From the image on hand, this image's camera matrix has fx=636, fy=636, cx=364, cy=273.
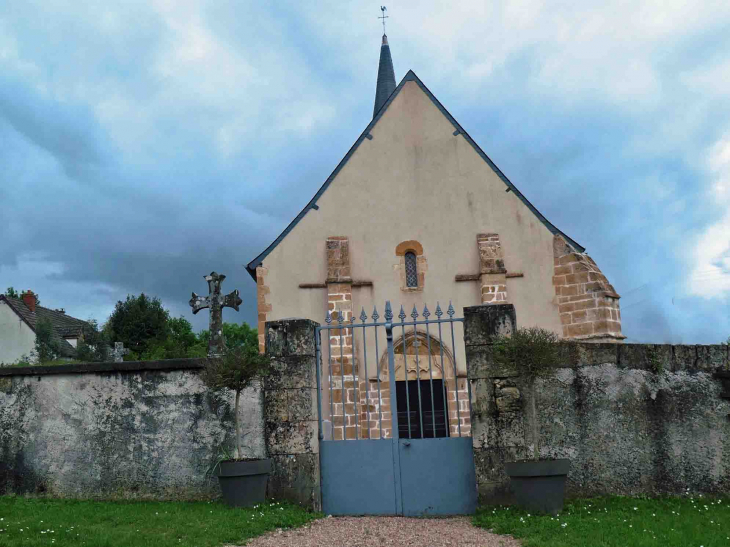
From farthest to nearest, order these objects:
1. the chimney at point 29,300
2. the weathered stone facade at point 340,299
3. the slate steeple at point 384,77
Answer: the chimney at point 29,300 → the slate steeple at point 384,77 → the weathered stone facade at point 340,299

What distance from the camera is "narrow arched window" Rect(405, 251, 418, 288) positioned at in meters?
12.9

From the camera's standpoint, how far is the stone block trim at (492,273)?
12320mm

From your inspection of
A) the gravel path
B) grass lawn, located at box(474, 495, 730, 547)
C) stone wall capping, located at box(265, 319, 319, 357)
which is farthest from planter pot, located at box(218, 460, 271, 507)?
grass lawn, located at box(474, 495, 730, 547)

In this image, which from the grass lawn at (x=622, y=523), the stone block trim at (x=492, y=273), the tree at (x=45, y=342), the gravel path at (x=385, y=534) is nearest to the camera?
the grass lawn at (x=622, y=523)

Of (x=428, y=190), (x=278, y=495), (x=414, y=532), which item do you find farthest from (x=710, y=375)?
(x=428, y=190)

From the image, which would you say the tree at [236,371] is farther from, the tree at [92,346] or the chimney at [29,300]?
the chimney at [29,300]

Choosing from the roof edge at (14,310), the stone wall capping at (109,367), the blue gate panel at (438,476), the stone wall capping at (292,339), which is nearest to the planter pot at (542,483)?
the blue gate panel at (438,476)

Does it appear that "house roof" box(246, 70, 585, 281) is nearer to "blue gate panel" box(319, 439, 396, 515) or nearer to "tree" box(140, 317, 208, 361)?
"blue gate panel" box(319, 439, 396, 515)

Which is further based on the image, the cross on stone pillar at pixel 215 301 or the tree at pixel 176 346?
the tree at pixel 176 346

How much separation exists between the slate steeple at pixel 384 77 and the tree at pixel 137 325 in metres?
18.0

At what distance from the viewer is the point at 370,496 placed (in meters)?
6.71

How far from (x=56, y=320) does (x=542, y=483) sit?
3201 centimetres

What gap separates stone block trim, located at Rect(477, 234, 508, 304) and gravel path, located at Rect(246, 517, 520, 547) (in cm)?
643

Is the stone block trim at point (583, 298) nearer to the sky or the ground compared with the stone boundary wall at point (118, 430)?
nearer to the sky
